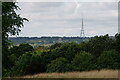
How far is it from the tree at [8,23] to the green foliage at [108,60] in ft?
30.4

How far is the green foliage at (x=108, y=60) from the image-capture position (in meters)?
29.0

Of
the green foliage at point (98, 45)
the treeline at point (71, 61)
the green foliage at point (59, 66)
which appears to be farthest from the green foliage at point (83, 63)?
the green foliage at point (98, 45)

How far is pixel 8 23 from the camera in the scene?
76.5 ft

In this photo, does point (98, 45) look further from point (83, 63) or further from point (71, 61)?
point (83, 63)

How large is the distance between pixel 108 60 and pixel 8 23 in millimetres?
11688

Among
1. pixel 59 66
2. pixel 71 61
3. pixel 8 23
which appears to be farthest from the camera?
pixel 71 61

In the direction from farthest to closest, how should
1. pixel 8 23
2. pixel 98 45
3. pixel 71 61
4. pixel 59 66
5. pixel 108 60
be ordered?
pixel 98 45 < pixel 71 61 < pixel 108 60 < pixel 59 66 < pixel 8 23

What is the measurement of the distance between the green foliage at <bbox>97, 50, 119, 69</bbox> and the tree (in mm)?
9273

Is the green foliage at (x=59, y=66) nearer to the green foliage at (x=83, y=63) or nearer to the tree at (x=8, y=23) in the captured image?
the green foliage at (x=83, y=63)

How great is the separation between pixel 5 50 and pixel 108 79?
35.8 ft

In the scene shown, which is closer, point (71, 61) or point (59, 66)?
point (59, 66)

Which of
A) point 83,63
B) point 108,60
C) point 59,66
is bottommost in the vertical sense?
point 59,66

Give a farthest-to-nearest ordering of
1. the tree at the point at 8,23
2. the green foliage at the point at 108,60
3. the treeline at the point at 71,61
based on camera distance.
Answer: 1. the green foliage at the point at 108,60
2. the treeline at the point at 71,61
3. the tree at the point at 8,23

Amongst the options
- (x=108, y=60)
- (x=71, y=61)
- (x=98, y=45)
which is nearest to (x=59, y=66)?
(x=71, y=61)
